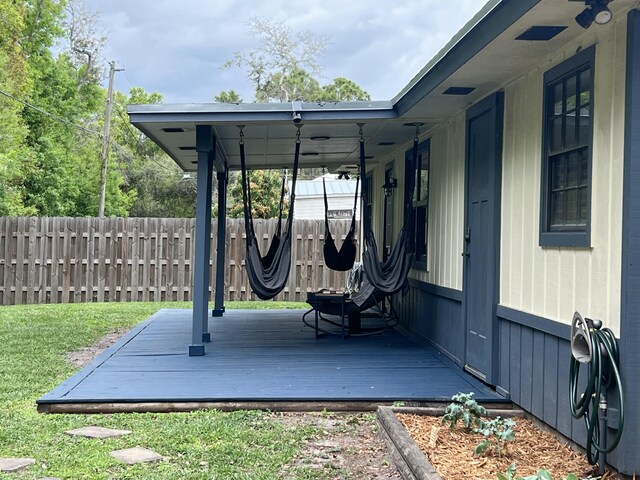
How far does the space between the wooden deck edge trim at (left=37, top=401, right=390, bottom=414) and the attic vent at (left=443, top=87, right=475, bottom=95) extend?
2.32 m

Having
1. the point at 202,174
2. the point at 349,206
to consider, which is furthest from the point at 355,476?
the point at 349,206

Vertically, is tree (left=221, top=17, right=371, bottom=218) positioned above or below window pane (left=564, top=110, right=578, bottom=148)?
above

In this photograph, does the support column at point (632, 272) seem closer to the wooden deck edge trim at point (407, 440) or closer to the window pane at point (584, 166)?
the window pane at point (584, 166)

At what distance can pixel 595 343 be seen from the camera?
3.07 metres

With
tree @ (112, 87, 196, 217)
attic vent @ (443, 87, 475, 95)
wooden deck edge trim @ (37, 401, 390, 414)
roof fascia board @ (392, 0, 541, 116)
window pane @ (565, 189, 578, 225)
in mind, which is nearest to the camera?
roof fascia board @ (392, 0, 541, 116)

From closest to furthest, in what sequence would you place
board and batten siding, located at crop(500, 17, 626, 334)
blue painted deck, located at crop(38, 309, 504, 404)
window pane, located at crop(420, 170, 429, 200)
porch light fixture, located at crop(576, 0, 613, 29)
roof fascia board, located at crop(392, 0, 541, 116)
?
1. porch light fixture, located at crop(576, 0, 613, 29)
2. board and batten siding, located at crop(500, 17, 626, 334)
3. roof fascia board, located at crop(392, 0, 541, 116)
4. blue painted deck, located at crop(38, 309, 504, 404)
5. window pane, located at crop(420, 170, 429, 200)

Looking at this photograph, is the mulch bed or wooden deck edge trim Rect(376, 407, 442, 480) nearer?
wooden deck edge trim Rect(376, 407, 442, 480)

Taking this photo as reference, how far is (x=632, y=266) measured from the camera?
297 centimetres

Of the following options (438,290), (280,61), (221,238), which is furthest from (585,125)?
(280,61)

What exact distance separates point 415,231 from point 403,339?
1.18m

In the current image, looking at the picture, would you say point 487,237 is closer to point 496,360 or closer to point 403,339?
point 496,360

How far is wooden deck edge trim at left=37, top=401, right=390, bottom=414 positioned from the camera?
14.4ft

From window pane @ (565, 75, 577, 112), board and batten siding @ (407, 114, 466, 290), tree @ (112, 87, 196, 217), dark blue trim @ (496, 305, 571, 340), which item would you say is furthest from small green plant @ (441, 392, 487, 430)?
tree @ (112, 87, 196, 217)

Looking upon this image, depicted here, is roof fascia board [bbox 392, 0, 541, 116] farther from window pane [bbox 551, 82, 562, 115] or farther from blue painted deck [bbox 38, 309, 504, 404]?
blue painted deck [bbox 38, 309, 504, 404]
